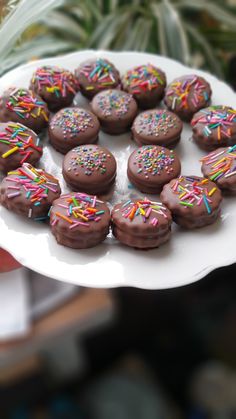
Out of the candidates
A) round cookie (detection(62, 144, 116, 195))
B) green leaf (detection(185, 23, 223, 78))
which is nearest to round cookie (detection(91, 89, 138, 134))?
round cookie (detection(62, 144, 116, 195))

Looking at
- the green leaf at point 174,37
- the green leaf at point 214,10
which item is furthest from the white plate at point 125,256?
the green leaf at point 214,10

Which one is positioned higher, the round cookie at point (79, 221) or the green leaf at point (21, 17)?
the green leaf at point (21, 17)

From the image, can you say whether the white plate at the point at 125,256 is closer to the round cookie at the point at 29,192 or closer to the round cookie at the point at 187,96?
the round cookie at the point at 29,192

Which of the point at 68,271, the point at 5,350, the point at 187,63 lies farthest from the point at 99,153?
the point at 5,350

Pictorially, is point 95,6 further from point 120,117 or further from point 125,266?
point 125,266

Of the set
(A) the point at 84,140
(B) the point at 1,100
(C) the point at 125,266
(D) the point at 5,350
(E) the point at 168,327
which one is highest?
(B) the point at 1,100

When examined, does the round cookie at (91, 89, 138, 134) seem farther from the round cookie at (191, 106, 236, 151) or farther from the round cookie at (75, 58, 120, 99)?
the round cookie at (191, 106, 236, 151)

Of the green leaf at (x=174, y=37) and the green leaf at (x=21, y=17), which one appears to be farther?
the green leaf at (x=174, y=37)
